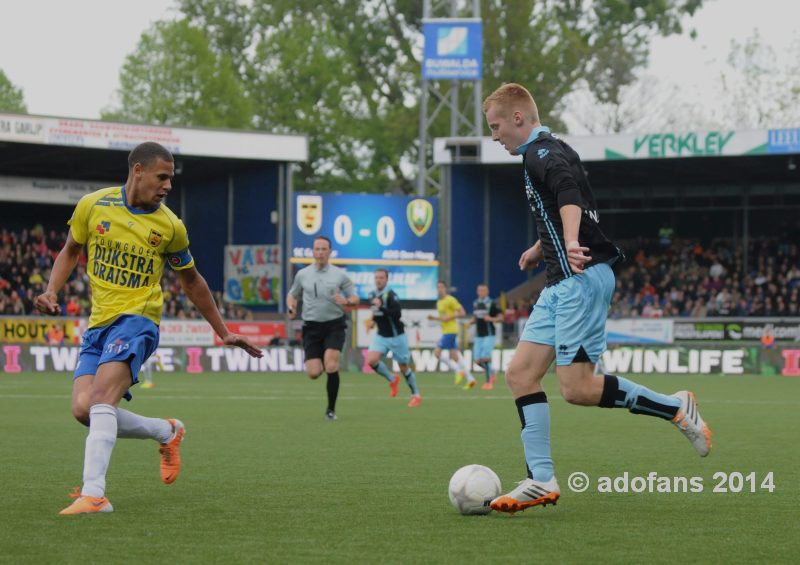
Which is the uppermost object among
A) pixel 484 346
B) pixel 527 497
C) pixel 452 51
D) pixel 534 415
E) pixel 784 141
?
pixel 452 51

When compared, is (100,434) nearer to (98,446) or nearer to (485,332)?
(98,446)

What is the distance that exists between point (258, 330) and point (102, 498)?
31.3 metres

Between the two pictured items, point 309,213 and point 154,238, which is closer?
point 154,238

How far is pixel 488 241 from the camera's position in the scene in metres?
45.7

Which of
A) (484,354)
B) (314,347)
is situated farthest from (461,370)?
(314,347)

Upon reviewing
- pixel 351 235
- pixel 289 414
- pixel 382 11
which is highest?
pixel 382 11

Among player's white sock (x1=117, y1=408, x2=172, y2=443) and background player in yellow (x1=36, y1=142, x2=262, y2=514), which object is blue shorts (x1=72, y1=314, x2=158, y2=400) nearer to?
background player in yellow (x1=36, y1=142, x2=262, y2=514)

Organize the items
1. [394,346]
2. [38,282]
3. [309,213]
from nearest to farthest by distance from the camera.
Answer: [394,346], [309,213], [38,282]

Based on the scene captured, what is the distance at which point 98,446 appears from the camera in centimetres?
720

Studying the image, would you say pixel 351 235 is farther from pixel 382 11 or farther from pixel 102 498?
pixel 102 498

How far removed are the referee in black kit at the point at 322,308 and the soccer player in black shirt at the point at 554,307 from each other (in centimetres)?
869

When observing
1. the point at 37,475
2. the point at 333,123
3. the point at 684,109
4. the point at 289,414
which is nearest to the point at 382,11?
the point at 333,123

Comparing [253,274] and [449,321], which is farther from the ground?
[253,274]

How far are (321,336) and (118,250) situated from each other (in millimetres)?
8691
